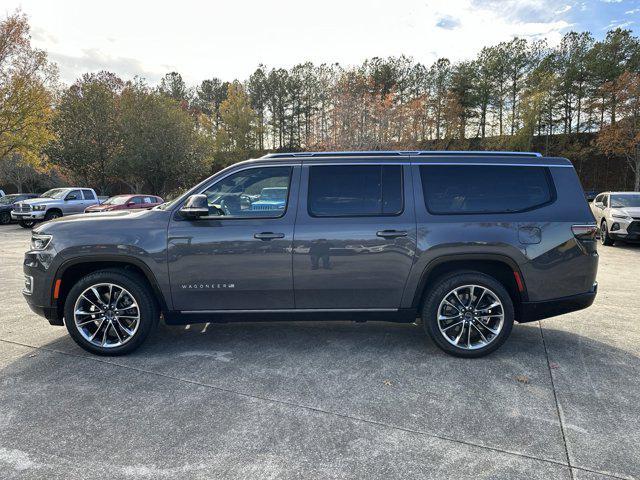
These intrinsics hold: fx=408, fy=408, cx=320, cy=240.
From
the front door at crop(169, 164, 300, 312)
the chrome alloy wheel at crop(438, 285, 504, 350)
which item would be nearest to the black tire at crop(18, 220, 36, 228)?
the front door at crop(169, 164, 300, 312)

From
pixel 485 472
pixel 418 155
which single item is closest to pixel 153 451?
pixel 485 472

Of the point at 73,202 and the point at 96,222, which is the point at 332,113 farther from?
the point at 96,222

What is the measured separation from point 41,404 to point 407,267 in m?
3.23

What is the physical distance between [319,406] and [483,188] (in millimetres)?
2513

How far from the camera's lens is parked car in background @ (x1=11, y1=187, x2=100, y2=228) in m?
18.2

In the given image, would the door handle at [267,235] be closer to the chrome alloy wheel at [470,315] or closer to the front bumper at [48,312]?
the chrome alloy wheel at [470,315]

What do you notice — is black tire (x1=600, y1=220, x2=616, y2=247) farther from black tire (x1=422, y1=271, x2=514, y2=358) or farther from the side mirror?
the side mirror

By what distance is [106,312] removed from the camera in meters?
3.99

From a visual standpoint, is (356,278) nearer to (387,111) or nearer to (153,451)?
(153,451)

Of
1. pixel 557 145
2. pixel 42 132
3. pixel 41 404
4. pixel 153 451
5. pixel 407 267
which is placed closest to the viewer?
pixel 153 451

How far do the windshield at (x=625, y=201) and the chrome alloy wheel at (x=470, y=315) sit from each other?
11.2 m

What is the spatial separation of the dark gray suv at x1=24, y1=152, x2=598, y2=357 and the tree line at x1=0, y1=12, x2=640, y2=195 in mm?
24927

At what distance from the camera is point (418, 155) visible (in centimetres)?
404

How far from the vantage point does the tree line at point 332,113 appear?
27.2 meters
